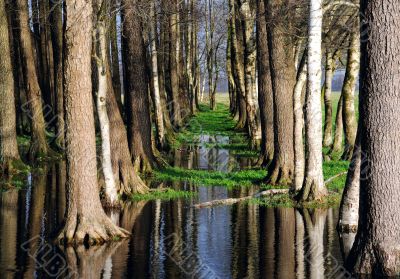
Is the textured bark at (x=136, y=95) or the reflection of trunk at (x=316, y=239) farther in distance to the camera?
the textured bark at (x=136, y=95)

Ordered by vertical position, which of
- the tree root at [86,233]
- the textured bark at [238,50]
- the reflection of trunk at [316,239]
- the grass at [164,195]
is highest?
the textured bark at [238,50]

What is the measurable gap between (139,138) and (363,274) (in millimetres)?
14591

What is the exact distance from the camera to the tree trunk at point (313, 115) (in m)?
18.4

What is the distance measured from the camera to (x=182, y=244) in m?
13.7

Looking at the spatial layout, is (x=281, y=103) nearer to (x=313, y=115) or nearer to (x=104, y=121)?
(x=313, y=115)

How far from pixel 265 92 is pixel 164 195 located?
26.5 ft

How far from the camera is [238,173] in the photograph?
81.9ft

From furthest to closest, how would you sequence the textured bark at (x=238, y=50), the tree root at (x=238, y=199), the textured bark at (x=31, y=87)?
the textured bark at (x=238, y=50) < the textured bark at (x=31, y=87) < the tree root at (x=238, y=199)

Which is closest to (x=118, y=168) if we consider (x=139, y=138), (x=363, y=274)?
(x=139, y=138)

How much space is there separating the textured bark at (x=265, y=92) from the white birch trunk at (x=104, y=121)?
8.81 meters

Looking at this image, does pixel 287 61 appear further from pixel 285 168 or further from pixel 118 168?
pixel 118 168

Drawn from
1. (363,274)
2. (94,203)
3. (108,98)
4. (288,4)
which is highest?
(288,4)

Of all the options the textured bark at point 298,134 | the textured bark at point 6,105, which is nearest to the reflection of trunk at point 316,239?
the textured bark at point 298,134

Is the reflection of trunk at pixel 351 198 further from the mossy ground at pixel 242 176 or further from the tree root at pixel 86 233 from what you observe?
the tree root at pixel 86 233
